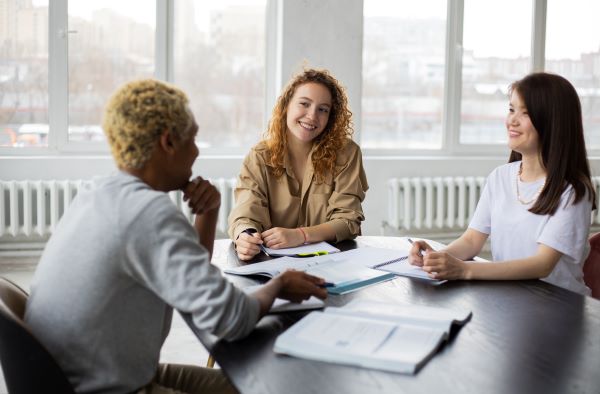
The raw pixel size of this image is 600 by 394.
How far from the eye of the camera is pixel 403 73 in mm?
5207

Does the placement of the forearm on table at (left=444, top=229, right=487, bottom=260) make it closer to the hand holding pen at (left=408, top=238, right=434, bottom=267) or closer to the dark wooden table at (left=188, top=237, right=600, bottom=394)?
the hand holding pen at (left=408, top=238, right=434, bottom=267)

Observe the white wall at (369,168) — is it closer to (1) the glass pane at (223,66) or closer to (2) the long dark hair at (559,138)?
(1) the glass pane at (223,66)

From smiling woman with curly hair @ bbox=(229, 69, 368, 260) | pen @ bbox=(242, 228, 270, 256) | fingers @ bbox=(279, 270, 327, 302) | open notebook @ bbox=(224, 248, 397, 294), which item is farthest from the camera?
smiling woman with curly hair @ bbox=(229, 69, 368, 260)

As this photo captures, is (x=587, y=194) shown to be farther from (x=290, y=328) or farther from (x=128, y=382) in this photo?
(x=128, y=382)

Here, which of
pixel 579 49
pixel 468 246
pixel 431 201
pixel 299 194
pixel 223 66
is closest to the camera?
pixel 468 246

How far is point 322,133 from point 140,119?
4.66 feet

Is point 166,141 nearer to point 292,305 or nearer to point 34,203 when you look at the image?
point 292,305

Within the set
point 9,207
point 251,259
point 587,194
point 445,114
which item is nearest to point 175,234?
point 251,259

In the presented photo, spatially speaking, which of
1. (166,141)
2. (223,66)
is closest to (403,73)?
(223,66)

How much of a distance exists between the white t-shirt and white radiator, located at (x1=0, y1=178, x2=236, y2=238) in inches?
98.1

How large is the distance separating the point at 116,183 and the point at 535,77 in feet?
4.09

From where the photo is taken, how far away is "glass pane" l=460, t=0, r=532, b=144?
17.2ft

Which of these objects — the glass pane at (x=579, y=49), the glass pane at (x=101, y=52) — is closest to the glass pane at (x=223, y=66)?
the glass pane at (x=101, y=52)

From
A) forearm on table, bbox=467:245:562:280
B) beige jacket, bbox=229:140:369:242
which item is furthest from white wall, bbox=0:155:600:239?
forearm on table, bbox=467:245:562:280
